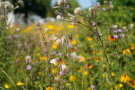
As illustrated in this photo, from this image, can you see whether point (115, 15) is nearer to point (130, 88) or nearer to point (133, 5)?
point (133, 5)

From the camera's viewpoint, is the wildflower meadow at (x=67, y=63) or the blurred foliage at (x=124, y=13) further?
the blurred foliage at (x=124, y=13)

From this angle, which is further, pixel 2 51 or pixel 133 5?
pixel 133 5

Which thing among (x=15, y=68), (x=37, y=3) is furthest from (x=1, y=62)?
(x=37, y=3)

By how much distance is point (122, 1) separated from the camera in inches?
202

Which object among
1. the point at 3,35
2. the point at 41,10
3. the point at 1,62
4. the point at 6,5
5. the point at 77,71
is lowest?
the point at 41,10

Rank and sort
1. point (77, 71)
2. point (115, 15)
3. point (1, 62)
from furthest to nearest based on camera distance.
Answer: point (115, 15) < point (77, 71) < point (1, 62)

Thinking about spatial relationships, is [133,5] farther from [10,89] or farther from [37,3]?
[37,3]

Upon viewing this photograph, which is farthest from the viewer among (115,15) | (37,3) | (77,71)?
(37,3)

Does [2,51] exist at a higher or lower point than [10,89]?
higher

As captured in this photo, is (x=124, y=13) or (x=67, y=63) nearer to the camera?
(x=67, y=63)

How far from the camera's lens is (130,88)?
9.09 ft

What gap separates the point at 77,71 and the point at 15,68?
885 millimetres

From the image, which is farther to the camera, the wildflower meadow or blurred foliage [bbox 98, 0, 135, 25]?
blurred foliage [bbox 98, 0, 135, 25]

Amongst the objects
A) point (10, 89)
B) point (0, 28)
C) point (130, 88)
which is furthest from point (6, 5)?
point (130, 88)
